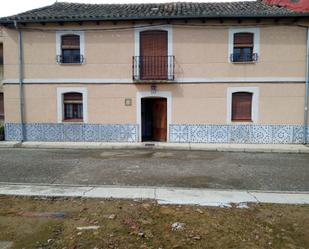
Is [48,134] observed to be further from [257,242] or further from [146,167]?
[257,242]

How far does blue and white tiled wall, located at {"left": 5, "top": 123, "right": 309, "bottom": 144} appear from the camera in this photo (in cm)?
1191

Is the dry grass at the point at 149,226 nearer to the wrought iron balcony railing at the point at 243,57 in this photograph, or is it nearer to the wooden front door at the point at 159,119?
the wooden front door at the point at 159,119

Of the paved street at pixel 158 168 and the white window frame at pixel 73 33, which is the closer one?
→ the paved street at pixel 158 168

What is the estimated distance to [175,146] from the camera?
1131cm

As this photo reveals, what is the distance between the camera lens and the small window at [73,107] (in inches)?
494

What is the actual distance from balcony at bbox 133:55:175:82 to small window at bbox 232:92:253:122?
2.97 meters

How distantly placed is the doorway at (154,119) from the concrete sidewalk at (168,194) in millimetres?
6792

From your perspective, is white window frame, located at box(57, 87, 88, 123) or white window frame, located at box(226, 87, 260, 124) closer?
white window frame, located at box(226, 87, 260, 124)

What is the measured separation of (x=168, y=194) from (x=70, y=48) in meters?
9.17

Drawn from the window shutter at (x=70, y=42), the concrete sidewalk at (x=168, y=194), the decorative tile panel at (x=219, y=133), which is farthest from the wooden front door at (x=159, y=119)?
the concrete sidewalk at (x=168, y=194)

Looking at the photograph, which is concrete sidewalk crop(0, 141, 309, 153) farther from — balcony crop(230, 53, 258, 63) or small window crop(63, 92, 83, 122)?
balcony crop(230, 53, 258, 63)

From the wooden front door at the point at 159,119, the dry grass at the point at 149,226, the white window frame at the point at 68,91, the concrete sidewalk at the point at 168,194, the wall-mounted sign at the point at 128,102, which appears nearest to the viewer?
the dry grass at the point at 149,226

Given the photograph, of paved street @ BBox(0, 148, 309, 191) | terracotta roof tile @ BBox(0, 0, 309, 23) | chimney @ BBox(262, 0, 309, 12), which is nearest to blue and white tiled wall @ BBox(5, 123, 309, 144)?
paved street @ BBox(0, 148, 309, 191)

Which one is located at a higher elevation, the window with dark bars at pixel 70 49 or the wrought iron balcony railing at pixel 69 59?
the window with dark bars at pixel 70 49
